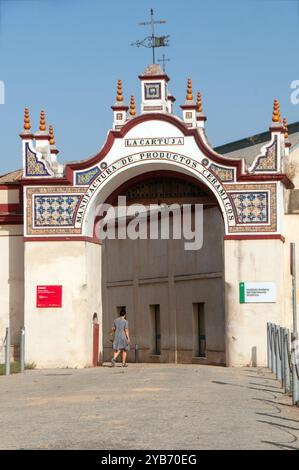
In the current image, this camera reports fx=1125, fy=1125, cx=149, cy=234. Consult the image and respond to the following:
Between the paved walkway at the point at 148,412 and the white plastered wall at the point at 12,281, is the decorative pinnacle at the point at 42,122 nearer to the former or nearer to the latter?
the white plastered wall at the point at 12,281

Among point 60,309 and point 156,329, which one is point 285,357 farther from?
point 156,329

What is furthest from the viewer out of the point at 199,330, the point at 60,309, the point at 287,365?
the point at 199,330

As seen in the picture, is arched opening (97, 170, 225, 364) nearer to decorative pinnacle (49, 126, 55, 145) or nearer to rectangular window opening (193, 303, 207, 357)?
rectangular window opening (193, 303, 207, 357)

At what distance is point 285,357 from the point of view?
20406 millimetres

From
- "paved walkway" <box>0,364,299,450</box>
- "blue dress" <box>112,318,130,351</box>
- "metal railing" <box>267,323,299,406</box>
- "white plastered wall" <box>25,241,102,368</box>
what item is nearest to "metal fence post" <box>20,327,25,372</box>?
"white plastered wall" <box>25,241,102,368</box>

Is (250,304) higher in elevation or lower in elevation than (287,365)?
higher

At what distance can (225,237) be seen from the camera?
2823 cm

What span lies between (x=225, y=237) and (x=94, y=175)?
3.73 metres

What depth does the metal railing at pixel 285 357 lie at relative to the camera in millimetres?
17594

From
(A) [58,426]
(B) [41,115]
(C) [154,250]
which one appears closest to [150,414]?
(A) [58,426]

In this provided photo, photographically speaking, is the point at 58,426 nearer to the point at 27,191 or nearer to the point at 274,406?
the point at 274,406

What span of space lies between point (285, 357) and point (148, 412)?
505cm

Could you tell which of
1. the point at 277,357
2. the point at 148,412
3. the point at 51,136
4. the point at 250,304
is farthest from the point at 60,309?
the point at 148,412

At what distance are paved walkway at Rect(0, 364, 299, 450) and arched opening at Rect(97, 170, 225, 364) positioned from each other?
719 cm
